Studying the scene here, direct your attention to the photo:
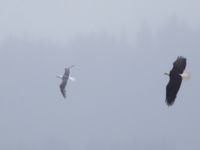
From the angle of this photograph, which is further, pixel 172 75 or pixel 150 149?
pixel 150 149

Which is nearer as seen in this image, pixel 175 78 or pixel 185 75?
pixel 185 75

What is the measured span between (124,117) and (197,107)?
49.8 ft

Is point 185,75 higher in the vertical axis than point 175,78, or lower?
lower

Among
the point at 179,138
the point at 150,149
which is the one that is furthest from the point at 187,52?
the point at 150,149

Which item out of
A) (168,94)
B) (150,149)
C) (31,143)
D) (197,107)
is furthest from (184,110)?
(168,94)

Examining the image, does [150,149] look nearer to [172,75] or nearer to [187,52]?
[187,52]

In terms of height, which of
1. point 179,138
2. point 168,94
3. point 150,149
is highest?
point 179,138

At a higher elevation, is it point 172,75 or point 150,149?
point 150,149

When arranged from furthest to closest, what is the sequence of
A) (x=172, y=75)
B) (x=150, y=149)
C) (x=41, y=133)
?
(x=41, y=133)
(x=150, y=149)
(x=172, y=75)

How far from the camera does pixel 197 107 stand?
7702 inches

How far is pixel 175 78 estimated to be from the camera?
51.5 feet

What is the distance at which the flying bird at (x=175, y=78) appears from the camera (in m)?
15.2

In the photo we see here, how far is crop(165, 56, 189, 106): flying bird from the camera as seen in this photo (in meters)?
15.2

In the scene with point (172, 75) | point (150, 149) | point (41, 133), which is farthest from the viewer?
point (41, 133)
